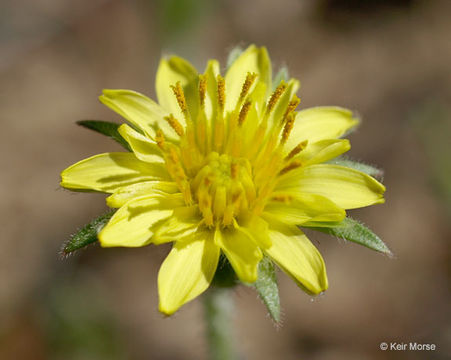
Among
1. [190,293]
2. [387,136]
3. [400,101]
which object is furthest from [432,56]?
[190,293]

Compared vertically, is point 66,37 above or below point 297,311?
above

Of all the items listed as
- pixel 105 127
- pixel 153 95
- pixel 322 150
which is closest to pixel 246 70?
pixel 322 150

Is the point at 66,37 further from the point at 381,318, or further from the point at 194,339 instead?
the point at 381,318

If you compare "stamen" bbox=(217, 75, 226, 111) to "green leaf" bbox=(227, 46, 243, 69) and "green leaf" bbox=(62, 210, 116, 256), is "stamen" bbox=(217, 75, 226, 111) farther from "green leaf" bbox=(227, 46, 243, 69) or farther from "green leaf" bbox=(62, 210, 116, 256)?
"green leaf" bbox=(62, 210, 116, 256)

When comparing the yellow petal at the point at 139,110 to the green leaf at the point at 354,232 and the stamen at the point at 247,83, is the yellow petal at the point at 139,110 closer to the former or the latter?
the stamen at the point at 247,83

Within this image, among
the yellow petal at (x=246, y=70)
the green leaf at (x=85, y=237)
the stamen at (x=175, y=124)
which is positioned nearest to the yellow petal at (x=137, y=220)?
the green leaf at (x=85, y=237)

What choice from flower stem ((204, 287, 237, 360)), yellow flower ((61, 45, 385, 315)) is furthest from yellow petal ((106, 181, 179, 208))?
flower stem ((204, 287, 237, 360))
